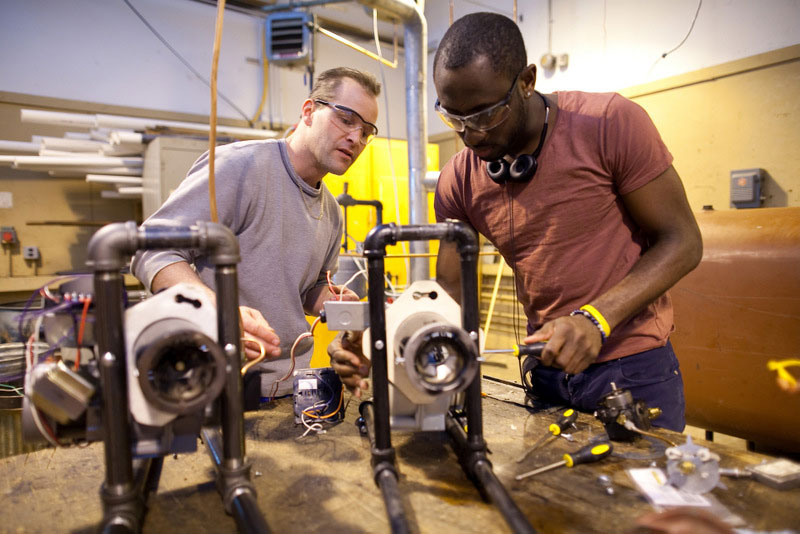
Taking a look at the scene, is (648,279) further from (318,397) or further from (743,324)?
(743,324)

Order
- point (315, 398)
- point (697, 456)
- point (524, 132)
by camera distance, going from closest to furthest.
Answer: point (697, 456) → point (315, 398) → point (524, 132)

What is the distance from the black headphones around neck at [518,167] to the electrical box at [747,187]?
8.49ft

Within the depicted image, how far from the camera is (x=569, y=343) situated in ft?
3.42

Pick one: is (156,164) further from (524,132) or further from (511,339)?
(511,339)

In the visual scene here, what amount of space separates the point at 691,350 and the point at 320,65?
4.50 m

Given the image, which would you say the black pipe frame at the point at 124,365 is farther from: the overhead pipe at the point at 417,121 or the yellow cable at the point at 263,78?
the yellow cable at the point at 263,78

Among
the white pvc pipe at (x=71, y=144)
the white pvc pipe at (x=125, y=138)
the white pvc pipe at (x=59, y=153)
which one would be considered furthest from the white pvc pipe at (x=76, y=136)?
the white pvc pipe at (x=125, y=138)

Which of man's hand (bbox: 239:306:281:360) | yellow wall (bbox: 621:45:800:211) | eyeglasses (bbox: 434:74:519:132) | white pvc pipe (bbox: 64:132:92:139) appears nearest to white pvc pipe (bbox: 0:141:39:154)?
white pvc pipe (bbox: 64:132:92:139)

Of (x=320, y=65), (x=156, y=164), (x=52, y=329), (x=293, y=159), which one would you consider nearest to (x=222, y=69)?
(x=320, y=65)

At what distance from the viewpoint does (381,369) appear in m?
0.90

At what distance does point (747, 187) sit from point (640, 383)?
2.66m

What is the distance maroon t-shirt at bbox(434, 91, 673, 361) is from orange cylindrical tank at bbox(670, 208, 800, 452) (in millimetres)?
1180

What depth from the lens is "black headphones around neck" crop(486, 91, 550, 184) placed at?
1311mm

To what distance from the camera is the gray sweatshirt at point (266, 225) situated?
4.71ft
